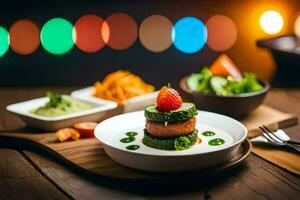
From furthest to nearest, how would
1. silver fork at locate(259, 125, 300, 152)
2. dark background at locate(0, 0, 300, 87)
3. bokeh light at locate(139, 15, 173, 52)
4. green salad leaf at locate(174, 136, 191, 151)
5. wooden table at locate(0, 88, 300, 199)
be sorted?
1. bokeh light at locate(139, 15, 173, 52)
2. dark background at locate(0, 0, 300, 87)
3. silver fork at locate(259, 125, 300, 152)
4. green salad leaf at locate(174, 136, 191, 151)
5. wooden table at locate(0, 88, 300, 199)

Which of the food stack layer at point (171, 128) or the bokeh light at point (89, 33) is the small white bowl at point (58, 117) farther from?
the bokeh light at point (89, 33)

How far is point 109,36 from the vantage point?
120 inches

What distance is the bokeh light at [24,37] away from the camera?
2.93 meters

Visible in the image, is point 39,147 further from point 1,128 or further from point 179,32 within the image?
point 179,32

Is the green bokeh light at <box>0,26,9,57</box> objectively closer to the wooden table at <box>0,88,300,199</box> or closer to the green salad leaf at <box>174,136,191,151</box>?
the wooden table at <box>0,88,300,199</box>

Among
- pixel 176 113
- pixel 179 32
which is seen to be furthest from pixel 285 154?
pixel 179 32

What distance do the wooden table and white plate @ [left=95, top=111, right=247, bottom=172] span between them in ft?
0.19

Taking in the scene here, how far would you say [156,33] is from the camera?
306 centimetres

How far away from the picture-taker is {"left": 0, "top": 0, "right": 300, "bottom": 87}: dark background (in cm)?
292

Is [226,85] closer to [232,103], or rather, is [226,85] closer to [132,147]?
[232,103]

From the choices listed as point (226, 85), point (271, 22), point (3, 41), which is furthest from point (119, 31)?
point (226, 85)

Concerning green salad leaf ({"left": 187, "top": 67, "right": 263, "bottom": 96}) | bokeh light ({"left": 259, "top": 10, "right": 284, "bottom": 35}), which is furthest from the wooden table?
bokeh light ({"left": 259, "top": 10, "right": 284, "bottom": 35})

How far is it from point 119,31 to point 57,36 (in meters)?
0.34

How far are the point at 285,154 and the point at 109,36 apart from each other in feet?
5.08
